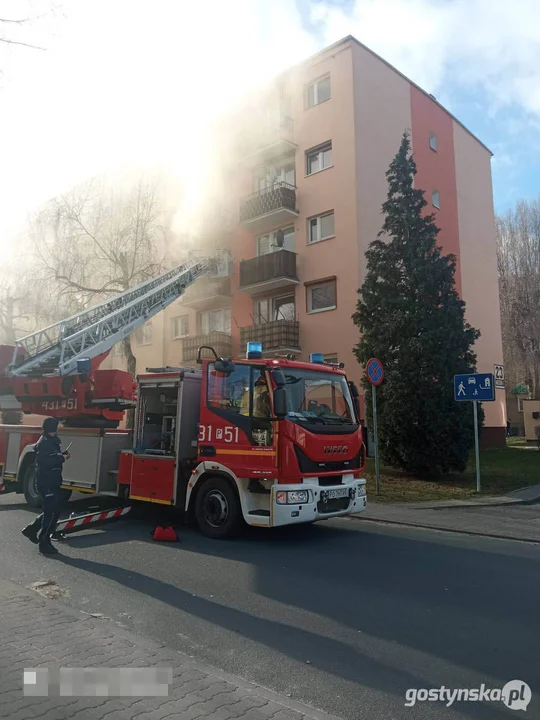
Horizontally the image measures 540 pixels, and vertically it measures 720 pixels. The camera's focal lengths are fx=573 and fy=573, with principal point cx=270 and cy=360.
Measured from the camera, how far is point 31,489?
33.6ft

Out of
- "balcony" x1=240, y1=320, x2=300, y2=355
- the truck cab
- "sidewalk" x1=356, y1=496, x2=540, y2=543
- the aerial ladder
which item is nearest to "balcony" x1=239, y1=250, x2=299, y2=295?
"balcony" x1=240, y1=320, x2=300, y2=355

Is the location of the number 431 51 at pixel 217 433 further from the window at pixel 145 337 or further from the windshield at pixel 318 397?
the window at pixel 145 337

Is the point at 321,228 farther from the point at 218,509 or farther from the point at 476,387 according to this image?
the point at 218,509

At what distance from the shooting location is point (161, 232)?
68.5 feet

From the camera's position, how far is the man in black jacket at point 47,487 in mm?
7000

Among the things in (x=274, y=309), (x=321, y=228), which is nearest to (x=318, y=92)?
(x=321, y=228)

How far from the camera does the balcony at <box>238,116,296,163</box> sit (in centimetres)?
2214

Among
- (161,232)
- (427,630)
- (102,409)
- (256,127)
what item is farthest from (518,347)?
(427,630)

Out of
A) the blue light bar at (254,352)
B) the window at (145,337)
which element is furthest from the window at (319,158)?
the blue light bar at (254,352)

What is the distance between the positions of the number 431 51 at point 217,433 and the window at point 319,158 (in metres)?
15.8

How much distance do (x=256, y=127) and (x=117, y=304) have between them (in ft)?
35.6

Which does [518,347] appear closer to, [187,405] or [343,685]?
[187,405]

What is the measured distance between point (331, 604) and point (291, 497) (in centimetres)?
214

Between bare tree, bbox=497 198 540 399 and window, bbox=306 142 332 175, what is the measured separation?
15.8 metres
